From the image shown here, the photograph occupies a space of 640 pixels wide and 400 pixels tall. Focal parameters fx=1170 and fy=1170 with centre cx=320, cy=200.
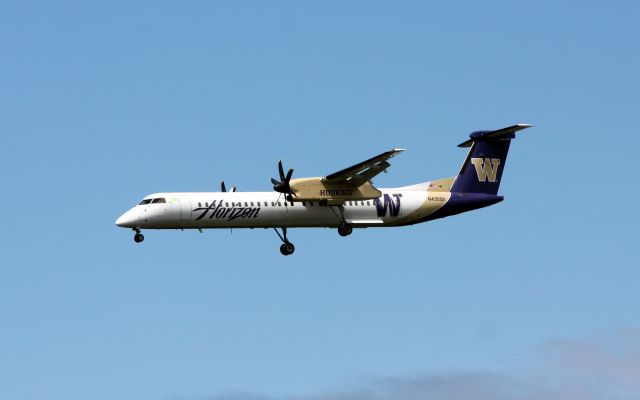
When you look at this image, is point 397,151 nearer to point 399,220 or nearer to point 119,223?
point 399,220

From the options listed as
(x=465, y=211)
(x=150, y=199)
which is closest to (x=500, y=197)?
(x=465, y=211)

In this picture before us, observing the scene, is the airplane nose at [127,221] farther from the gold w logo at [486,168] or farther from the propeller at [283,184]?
the gold w logo at [486,168]

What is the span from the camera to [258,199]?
46750mm

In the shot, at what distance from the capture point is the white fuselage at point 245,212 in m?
45.9

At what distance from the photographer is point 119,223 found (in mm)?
45938

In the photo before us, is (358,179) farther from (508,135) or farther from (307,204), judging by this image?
(508,135)

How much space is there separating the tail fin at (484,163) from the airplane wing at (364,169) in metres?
5.07

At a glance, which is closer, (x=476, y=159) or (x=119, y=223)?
(x=119, y=223)

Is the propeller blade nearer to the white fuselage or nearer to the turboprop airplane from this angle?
the turboprop airplane

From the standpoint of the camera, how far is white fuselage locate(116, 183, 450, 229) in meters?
45.9

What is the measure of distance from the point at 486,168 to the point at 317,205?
816 centimetres

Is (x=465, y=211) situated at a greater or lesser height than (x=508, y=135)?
lesser

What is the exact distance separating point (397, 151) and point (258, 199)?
20.3 ft

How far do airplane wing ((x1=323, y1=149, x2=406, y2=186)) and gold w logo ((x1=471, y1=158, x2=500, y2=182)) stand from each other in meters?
5.93
